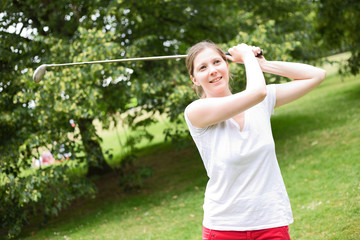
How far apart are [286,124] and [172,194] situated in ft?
18.7

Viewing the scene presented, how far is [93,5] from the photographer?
8.30 m

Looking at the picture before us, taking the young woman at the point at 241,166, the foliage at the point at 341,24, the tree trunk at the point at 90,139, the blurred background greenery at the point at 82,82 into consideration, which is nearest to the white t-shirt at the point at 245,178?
the young woman at the point at 241,166


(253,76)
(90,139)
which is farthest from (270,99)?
(90,139)

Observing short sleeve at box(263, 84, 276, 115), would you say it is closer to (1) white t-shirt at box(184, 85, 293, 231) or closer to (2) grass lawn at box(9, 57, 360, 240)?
(1) white t-shirt at box(184, 85, 293, 231)

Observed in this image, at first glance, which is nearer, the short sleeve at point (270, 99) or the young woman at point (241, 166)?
the young woman at point (241, 166)

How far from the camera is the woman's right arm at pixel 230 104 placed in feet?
6.57

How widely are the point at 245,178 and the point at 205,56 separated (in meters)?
0.69

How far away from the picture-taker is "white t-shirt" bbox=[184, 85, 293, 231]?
6.73ft

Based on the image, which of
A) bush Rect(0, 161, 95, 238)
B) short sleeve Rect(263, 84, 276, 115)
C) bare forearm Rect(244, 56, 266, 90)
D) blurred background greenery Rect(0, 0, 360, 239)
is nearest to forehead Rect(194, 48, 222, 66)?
bare forearm Rect(244, 56, 266, 90)

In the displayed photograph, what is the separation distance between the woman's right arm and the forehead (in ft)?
0.63

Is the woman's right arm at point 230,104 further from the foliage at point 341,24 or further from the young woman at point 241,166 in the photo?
the foliage at point 341,24

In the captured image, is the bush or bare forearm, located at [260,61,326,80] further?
the bush

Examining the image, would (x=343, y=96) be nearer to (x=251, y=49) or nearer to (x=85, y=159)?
(x=85, y=159)

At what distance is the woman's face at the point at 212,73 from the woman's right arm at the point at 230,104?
0.45ft
